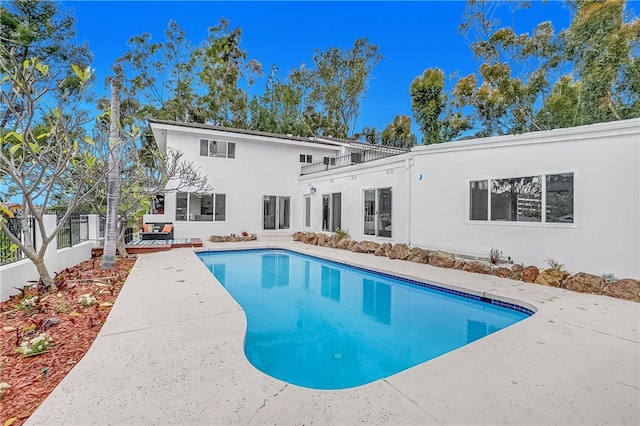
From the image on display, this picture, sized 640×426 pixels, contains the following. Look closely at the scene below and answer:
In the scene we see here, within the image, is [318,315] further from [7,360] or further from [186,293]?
[7,360]

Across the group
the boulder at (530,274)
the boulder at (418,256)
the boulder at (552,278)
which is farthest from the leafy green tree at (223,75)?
the boulder at (552,278)

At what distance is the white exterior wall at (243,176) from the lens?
14852 millimetres

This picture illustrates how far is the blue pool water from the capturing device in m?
3.97

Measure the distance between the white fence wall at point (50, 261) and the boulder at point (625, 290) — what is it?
417 inches

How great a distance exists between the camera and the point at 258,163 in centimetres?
1644

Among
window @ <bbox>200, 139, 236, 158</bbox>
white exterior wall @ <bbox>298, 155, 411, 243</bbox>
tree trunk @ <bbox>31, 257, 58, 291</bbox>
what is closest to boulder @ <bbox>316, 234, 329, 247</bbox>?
white exterior wall @ <bbox>298, 155, 411, 243</bbox>

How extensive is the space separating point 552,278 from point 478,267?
62.1 inches

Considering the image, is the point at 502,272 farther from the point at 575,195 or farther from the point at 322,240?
the point at 322,240

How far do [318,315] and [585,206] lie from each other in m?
6.48

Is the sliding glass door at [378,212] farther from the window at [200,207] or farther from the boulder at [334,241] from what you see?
the window at [200,207]

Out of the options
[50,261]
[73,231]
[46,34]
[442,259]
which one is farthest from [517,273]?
[46,34]

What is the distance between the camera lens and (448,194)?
9797 millimetres

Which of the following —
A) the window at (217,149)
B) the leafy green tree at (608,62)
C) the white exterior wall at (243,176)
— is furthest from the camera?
the window at (217,149)

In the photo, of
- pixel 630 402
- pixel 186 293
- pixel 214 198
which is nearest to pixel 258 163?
pixel 214 198
